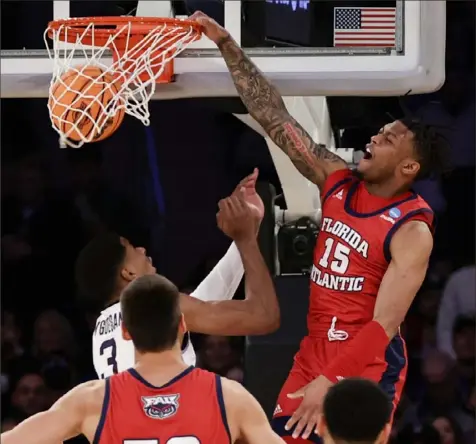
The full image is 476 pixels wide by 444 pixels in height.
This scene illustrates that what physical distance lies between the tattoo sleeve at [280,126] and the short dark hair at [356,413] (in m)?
1.41

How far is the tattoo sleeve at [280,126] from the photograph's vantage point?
454 cm

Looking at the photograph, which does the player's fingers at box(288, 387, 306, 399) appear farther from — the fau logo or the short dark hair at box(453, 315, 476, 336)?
the short dark hair at box(453, 315, 476, 336)

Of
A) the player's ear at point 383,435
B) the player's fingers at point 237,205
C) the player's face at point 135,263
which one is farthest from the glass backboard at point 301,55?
the player's ear at point 383,435

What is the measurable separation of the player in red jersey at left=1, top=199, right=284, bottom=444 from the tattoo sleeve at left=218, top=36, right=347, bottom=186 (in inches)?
51.6

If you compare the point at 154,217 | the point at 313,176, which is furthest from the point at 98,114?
the point at 154,217

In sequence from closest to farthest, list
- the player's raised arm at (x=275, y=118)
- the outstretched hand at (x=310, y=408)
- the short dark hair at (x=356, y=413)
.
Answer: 1. the short dark hair at (x=356, y=413)
2. the outstretched hand at (x=310, y=408)
3. the player's raised arm at (x=275, y=118)

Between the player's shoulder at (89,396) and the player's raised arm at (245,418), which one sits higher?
the player's shoulder at (89,396)

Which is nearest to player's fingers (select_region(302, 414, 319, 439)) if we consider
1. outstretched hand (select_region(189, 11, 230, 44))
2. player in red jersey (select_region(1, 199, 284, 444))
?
player in red jersey (select_region(1, 199, 284, 444))

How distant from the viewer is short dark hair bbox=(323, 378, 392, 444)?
3199mm

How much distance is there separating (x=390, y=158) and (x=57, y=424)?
5.42ft

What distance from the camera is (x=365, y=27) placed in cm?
501

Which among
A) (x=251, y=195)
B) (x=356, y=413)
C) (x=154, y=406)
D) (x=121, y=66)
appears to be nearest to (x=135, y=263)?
(x=251, y=195)

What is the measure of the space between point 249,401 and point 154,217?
4358 millimetres

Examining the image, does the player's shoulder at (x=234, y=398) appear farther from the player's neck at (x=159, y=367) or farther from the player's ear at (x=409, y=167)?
the player's ear at (x=409, y=167)
